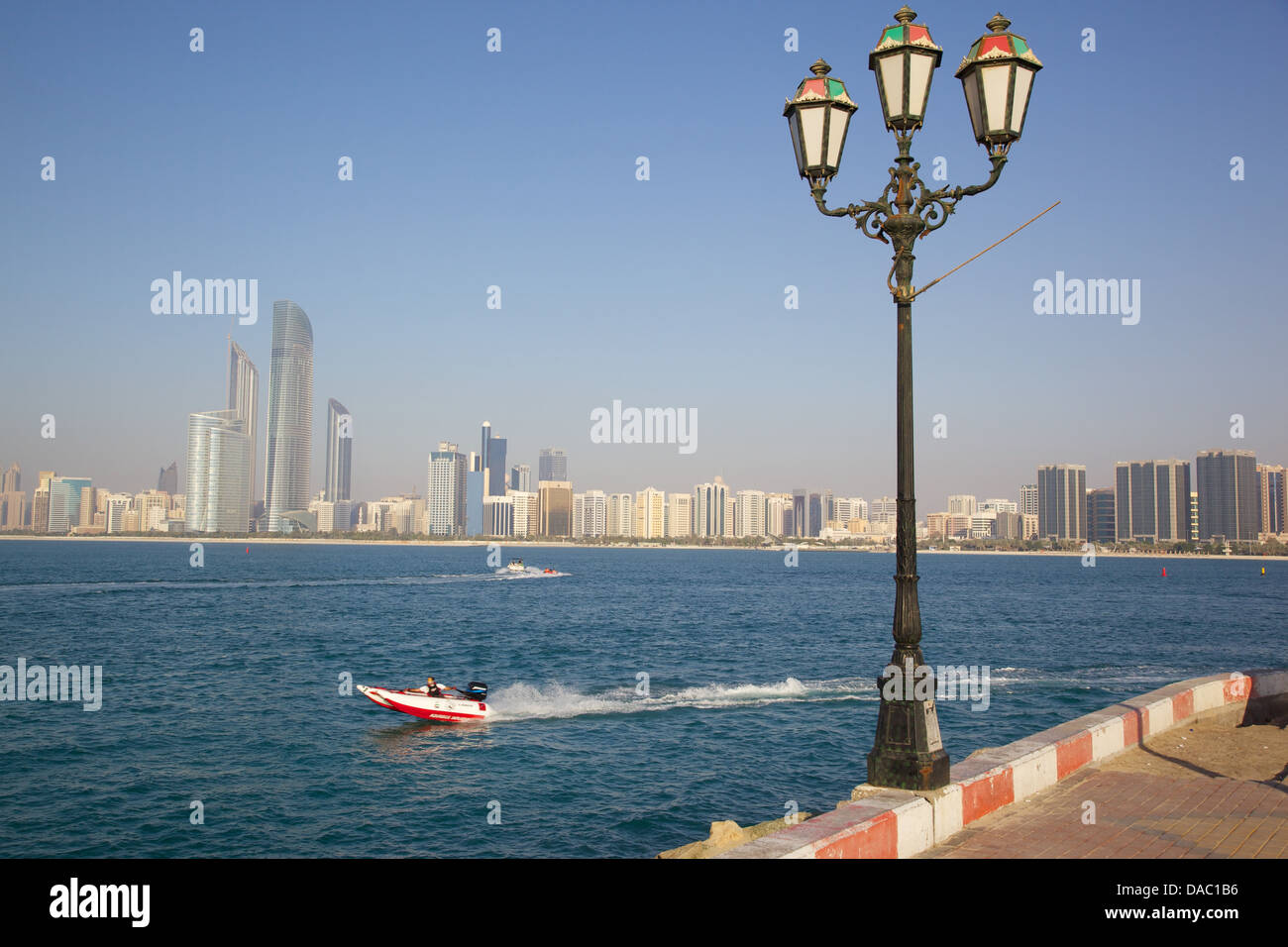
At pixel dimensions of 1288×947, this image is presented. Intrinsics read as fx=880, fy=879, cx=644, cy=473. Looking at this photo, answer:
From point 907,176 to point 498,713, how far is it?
2509 cm

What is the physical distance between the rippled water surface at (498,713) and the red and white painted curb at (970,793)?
26.2 ft

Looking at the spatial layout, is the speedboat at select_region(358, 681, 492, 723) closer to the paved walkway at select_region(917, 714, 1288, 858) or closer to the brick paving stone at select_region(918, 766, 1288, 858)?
the paved walkway at select_region(917, 714, 1288, 858)

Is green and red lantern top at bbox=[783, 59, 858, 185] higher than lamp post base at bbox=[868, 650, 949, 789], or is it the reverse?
green and red lantern top at bbox=[783, 59, 858, 185]

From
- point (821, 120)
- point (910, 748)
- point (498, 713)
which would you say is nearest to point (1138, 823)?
point (910, 748)

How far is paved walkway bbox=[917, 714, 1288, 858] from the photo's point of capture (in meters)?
7.30

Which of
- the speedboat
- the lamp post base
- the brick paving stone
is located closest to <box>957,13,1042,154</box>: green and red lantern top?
the lamp post base

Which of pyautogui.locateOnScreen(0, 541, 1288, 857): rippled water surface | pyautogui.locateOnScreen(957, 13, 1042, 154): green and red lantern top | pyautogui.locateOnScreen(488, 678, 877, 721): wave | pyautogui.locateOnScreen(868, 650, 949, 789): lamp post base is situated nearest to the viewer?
pyautogui.locateOnScreen(957, 13, 1042, 154): green and red lantern top

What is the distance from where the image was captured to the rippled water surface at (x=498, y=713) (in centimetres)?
1833

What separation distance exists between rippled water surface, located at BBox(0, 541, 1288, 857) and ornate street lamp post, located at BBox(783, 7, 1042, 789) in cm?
1000
